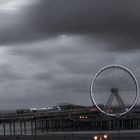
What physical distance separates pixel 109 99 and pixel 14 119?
38.9 m

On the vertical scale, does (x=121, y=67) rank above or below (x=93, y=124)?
above

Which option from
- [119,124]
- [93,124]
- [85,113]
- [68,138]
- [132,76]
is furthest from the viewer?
[85,113]

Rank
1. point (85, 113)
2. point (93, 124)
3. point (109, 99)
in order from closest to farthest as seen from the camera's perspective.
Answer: point (109, 99), point (93, 124), point (85, 113)

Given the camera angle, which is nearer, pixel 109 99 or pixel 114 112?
pixel 109 99

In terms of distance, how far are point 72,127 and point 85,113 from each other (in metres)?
5.87

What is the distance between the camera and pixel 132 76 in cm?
14075

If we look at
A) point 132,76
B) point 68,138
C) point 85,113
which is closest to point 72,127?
point 85,113

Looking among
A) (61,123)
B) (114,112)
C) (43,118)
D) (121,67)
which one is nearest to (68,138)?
(121,67)

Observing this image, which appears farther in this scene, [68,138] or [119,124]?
[119,124]

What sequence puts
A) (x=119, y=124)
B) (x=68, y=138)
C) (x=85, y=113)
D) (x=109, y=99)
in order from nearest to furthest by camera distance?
Result: (x=68, y=138)
(x=109, y=99)
(x=119, y=124)
(x=85, y=113)

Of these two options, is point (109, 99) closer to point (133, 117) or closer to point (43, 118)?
point (133, 117)

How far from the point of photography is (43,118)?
166875 mm

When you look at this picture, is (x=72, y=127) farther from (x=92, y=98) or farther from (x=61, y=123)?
(x=92, y=98)

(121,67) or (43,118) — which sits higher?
(121,67)
